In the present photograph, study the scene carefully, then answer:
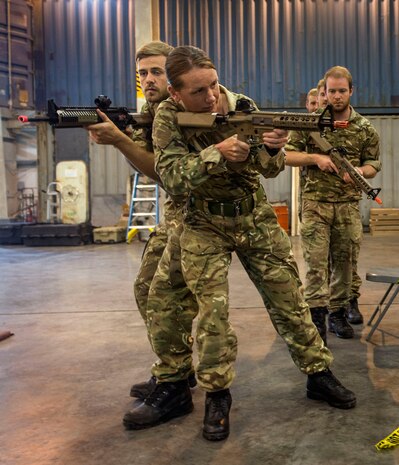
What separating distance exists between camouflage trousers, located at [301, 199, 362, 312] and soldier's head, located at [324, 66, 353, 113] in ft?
2.13

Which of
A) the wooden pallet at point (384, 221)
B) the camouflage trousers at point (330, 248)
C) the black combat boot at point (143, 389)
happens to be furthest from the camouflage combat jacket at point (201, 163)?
the wooden pallet at point (384, 221)

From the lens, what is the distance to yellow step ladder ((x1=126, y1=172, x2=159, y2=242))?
10.4 meters

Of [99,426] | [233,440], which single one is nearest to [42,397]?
[99,426]

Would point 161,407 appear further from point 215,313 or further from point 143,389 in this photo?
point 215,313

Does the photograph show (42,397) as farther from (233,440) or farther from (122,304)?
(122,304)

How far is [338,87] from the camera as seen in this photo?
136 inches

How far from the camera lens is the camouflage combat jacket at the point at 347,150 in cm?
359

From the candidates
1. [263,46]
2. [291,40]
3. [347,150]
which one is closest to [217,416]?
[347,150]

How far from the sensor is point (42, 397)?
2729 mm

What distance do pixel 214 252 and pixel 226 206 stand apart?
202 mm

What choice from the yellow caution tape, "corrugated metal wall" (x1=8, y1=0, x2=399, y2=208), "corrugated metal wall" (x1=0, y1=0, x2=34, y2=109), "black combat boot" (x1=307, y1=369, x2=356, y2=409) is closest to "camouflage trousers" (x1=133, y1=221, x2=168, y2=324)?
"black combat boot" (x1=307, y1=369, x2=356, y2=409)

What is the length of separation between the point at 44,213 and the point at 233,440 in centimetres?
1084

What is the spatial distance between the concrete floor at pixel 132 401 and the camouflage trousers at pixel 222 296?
0.81 ft

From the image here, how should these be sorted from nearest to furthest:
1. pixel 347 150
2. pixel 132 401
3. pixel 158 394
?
pixel 158 394 → pixel 132 401 → pixel 347 150
